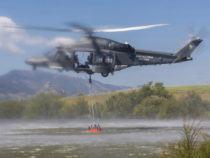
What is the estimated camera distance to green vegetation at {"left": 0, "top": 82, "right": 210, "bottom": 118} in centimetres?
10325

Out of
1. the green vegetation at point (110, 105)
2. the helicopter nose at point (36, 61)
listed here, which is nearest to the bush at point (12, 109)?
the green vegetation at point (110, 105)

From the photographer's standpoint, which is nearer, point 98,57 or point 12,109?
point 98,57

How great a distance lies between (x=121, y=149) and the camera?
107ft

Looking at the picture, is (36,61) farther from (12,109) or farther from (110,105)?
(12,109)

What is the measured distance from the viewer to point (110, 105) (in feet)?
365

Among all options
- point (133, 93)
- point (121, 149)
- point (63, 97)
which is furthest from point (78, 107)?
point (121, 149)

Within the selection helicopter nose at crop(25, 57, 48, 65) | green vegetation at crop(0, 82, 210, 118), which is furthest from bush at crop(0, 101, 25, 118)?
helicopter nose at crop(25, 57, 48, 65)

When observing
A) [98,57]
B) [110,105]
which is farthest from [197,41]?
[110,105]

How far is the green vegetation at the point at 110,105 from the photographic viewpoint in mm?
103250

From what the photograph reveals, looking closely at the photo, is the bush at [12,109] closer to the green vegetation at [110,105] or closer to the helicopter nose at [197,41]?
the green vegetation at [110,105]

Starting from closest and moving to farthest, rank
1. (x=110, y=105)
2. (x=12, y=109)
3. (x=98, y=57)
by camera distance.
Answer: (x=98, y=57) → (x=110, y=105) → (x=12, y=109)

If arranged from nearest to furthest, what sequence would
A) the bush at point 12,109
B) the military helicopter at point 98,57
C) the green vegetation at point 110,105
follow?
the military helicopter at point 98,57
the green vegetation at point 110,105
the bush at point 12,109

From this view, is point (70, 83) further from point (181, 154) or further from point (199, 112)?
point (181, 154)

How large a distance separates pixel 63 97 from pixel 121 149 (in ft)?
275
